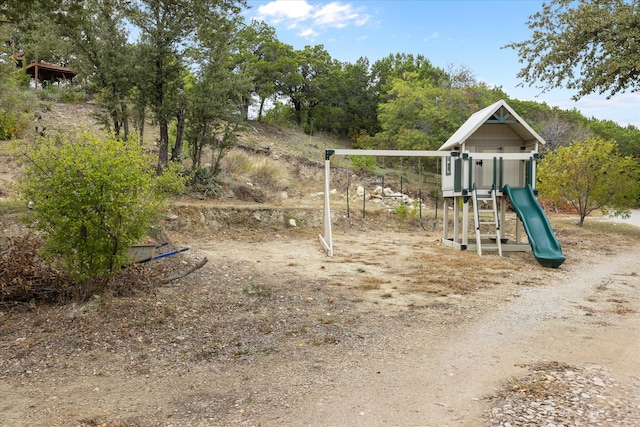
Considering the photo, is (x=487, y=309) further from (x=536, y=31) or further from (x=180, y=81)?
(x=180, y=81)

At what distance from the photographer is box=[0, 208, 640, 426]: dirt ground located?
11.5 feet

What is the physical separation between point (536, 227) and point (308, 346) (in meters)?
8.64

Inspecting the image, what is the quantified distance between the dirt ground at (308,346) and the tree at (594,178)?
996 centimetres

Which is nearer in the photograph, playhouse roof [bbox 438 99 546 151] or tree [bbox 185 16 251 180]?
playhouse roof [bbox 438 99 546 151]

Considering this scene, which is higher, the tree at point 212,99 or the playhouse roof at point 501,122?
the tree at point 212,99

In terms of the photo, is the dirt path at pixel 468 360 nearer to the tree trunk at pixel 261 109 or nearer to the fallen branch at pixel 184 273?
the fallen branch at pixel 184 273

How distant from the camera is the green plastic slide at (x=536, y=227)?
408 inches

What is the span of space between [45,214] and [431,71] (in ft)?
124

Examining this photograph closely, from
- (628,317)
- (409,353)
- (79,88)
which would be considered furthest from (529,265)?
(79,88)

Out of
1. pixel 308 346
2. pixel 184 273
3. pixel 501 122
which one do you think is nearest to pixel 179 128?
pixel 184 273

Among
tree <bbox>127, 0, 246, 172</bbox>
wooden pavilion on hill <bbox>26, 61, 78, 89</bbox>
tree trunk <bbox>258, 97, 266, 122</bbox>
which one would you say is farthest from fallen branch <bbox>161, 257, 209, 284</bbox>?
tree trunk <bbox>258, 97, 266, 122</bbox>

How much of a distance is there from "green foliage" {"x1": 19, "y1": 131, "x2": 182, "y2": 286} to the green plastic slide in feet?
28.1

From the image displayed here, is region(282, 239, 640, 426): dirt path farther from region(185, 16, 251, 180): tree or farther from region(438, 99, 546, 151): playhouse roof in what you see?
Result: region(185, 16, 251, 180): tree

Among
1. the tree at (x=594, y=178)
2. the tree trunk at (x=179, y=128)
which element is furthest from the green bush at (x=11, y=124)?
the tree at (x=594, y=178)
